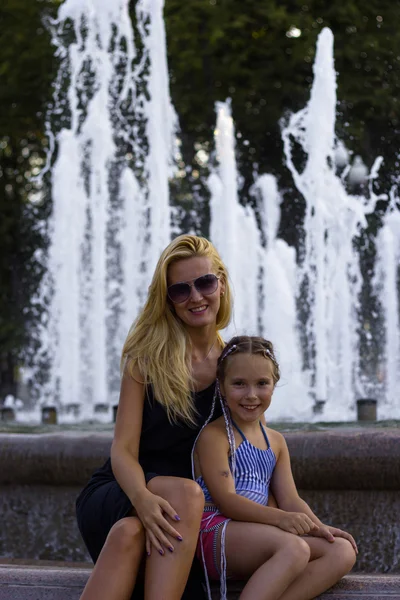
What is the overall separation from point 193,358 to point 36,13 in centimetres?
1484

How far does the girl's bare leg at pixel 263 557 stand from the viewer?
95.1 inches

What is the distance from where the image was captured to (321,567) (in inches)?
99.6

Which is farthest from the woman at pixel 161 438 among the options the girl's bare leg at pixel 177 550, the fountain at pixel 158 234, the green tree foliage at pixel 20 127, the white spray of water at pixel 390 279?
the green tree foliage at pixel 20 127

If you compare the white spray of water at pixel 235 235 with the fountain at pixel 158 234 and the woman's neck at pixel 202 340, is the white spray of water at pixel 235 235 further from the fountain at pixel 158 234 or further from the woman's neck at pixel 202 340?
the woman's neck at pixel 202 340

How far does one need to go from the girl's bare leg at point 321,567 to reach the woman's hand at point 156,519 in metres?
0.33

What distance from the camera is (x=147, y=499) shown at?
97.3 inches

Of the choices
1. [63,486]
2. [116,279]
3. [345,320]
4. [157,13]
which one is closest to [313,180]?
[345,320]

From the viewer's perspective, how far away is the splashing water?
12141 mm

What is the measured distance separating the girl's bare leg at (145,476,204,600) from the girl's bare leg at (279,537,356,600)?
275 millimetres

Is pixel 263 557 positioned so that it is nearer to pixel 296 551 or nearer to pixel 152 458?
pixel 296 551

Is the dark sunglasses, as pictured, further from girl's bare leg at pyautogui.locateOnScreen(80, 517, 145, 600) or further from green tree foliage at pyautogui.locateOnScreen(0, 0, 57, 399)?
green tree foliage at pyautogui.locateOnScreen(0, 0, 57, 399)

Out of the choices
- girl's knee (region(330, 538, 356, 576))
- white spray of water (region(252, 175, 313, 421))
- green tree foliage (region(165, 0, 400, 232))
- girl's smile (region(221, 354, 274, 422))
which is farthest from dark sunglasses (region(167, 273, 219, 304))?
green tree foliage (region(165, 0, 400, 232))

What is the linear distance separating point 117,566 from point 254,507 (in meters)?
0.38

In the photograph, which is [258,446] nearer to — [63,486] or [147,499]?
[147,499]
